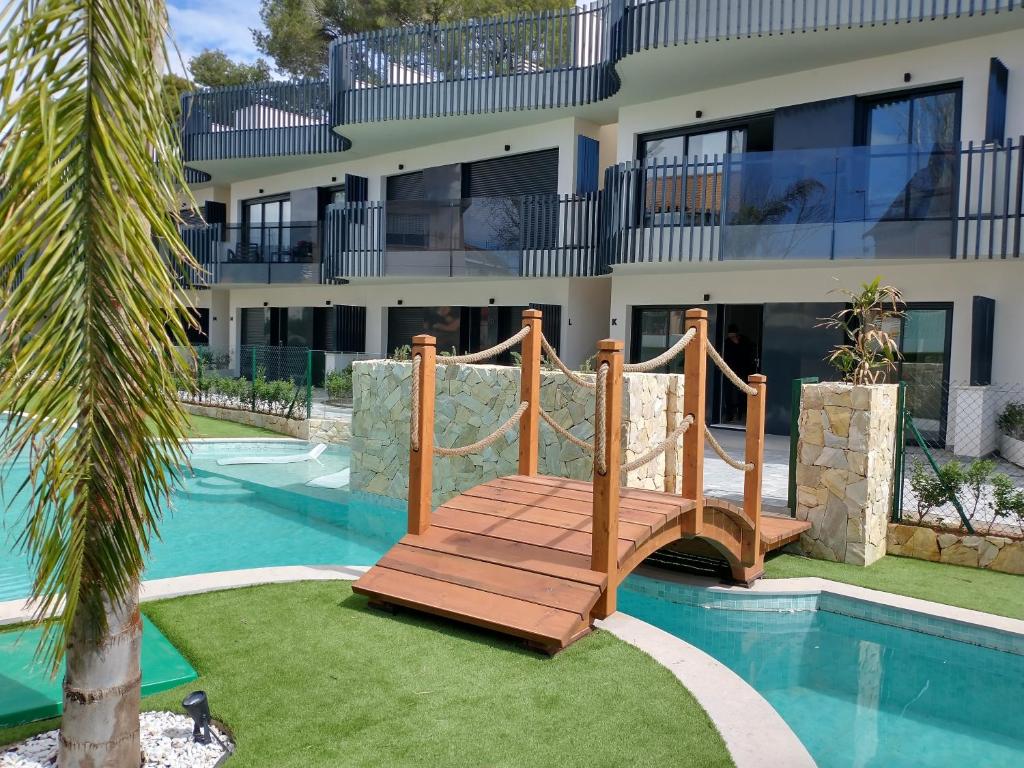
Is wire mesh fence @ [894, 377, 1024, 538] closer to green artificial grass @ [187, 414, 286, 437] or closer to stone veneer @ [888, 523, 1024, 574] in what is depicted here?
stone veneer @ [888, 523, 1024, 574]

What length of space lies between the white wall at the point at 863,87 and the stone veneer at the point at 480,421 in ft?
24.0

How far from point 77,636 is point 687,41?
1263cm

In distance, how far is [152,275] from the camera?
9.83ft

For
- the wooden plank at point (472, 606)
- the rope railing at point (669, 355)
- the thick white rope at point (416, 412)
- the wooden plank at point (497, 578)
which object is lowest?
the wooden plank at point (472, 606)

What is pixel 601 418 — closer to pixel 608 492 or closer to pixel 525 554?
pixel 608 492

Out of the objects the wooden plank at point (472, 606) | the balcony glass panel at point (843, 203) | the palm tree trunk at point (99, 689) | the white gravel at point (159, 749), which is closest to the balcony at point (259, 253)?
the balcony glass panel at point (843, 203)

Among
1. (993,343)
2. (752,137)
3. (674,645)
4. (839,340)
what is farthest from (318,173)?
(674,645)

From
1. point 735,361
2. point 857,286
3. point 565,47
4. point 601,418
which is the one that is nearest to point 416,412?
point 601,418

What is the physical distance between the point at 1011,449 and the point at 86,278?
1260cm

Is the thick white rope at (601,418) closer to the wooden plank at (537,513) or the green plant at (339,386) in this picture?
the wooden plank at (537,513)

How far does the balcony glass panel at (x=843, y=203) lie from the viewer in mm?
11758

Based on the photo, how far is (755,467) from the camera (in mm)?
7832

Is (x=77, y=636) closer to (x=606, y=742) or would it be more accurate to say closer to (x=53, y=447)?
(x=53, y=447)

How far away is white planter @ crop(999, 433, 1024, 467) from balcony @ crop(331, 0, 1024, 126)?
615 cm
